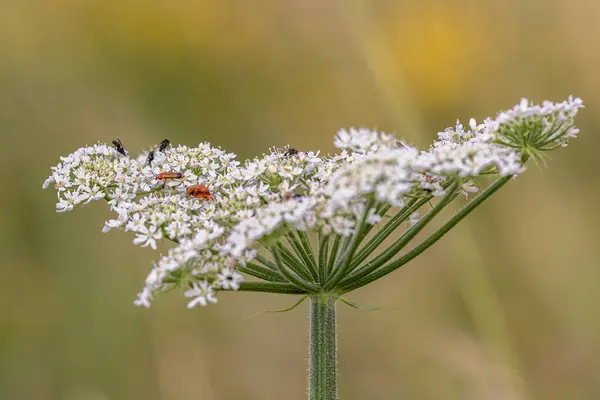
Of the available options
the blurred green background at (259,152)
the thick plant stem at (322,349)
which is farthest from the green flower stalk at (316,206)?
the blurred green background at (259,152)

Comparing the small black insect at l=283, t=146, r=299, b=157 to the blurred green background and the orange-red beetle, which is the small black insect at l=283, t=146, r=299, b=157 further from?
the blurred green background

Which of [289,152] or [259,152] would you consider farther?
[259,152]


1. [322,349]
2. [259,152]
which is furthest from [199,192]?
[259,152]

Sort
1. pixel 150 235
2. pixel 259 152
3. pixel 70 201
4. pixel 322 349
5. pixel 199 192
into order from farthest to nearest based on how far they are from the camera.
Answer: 1. pixel 259 152
2. pixel 70 201
3. pixel 199 192
4. pixel 150 235
5. pixel 322 349

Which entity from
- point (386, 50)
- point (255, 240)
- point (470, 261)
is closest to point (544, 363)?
point (470, 261)

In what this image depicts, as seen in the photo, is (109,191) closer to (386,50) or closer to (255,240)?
(255,240)

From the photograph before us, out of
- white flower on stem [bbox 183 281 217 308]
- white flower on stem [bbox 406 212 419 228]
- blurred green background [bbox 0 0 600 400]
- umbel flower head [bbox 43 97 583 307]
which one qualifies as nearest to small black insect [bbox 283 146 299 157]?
umbel flower head [bbox 43 97 583 307]

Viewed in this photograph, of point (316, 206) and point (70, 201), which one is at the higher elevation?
point (70, 201)

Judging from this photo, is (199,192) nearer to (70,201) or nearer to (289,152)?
(289,152)

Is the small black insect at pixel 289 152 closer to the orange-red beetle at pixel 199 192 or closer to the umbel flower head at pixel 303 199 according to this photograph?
the umbel flower head at pixel 303 199
